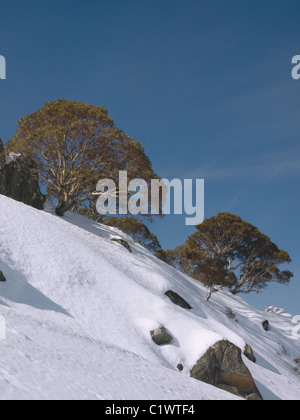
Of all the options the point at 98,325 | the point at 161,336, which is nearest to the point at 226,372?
the point at 161,336

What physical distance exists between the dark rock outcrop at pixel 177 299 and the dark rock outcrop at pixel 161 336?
15.0 feet

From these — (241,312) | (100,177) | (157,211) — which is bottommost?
(241,312)

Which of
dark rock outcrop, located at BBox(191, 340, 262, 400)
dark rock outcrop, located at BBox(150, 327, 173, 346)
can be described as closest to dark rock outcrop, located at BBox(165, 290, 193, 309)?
dark rock outcrop, located at BBox(150, 327, 173, 346)

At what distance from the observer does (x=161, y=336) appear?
49.6ft

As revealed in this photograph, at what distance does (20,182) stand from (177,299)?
15.8m

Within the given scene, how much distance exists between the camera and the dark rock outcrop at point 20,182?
27.1 m

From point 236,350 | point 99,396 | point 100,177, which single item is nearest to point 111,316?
point 236,350

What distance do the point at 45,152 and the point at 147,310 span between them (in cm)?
1727

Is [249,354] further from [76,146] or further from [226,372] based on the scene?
[76,146]

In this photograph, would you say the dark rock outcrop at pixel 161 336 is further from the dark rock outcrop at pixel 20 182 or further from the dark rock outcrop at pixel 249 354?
the dark rock outcrop at pixel 20 182

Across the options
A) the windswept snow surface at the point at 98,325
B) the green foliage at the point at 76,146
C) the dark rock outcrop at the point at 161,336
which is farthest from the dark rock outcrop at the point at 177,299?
the green foliage at the point at 76,146

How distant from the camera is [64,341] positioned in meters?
8.95
